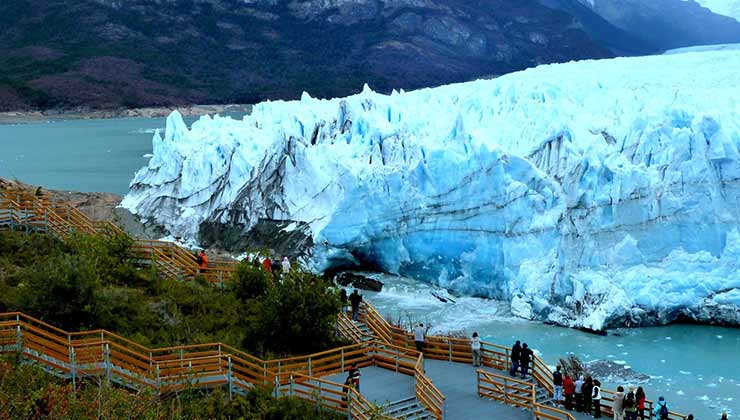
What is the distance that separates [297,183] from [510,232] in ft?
21.8

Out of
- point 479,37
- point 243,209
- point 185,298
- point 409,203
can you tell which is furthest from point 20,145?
point 479,37

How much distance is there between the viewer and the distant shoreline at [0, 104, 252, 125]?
267ft

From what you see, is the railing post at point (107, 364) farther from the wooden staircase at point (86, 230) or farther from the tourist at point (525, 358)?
the tourist at point (525, 358)

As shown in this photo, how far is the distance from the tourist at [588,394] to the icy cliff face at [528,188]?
7098 mm

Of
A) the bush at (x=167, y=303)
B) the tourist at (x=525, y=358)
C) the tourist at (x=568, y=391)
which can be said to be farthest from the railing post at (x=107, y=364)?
the tourist at (x=568, y=391)

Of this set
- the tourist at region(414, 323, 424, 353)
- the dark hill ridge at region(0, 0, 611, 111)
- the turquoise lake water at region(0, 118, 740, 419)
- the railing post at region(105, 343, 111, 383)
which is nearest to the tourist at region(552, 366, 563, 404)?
the tourist at region(414, 323, 424, 353)

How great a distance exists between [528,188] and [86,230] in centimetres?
975

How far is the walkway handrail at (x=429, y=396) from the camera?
434 inches

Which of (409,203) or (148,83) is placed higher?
(148,83)

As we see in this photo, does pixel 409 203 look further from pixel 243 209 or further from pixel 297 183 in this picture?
pixel 243 209

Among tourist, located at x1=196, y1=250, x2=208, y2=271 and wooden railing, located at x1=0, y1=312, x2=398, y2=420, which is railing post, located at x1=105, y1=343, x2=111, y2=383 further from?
tourist, located at x1=196, y1=250, x2=208, y2=271

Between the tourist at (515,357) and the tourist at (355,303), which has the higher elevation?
the tourist at (355,303)

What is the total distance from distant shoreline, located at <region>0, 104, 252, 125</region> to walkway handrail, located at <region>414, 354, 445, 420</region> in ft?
247

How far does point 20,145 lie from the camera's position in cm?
5766
